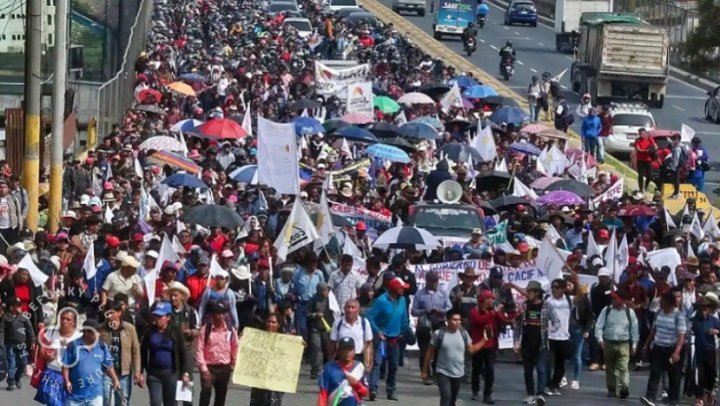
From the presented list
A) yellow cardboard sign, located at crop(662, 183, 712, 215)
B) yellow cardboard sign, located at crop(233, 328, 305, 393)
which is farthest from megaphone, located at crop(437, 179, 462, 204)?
yellow cardboard sign, located at crop(233, 328, 305, 393)

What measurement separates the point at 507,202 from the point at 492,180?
9.25 ft

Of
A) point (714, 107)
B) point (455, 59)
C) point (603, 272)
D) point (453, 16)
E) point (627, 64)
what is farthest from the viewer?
point (453, 16)

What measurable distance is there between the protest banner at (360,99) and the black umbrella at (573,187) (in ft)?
30.6

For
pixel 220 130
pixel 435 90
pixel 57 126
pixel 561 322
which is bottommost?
pixel 435 90

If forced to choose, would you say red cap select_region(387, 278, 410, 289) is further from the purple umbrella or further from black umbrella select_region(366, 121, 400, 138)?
black umbrella select_region(366, 121, 400, 138)

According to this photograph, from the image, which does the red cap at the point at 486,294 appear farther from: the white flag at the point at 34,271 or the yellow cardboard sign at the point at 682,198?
the yellow cardboard sign at the point at 682,198

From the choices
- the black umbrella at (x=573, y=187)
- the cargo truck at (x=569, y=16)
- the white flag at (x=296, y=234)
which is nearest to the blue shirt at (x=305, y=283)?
the white flag at (x=296, y=234)

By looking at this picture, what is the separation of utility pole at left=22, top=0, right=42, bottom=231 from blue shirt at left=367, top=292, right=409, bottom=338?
6.87 m

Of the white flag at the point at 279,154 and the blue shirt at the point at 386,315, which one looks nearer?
the blue shirt at the point at 386,315

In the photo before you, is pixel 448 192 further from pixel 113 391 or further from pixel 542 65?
pixel 542 65

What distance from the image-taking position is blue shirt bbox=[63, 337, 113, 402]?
16.0 meters

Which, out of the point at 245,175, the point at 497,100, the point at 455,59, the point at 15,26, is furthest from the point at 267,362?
the point at 455,59

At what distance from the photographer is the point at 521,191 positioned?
3080 centimetres

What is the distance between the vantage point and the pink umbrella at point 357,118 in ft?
130
